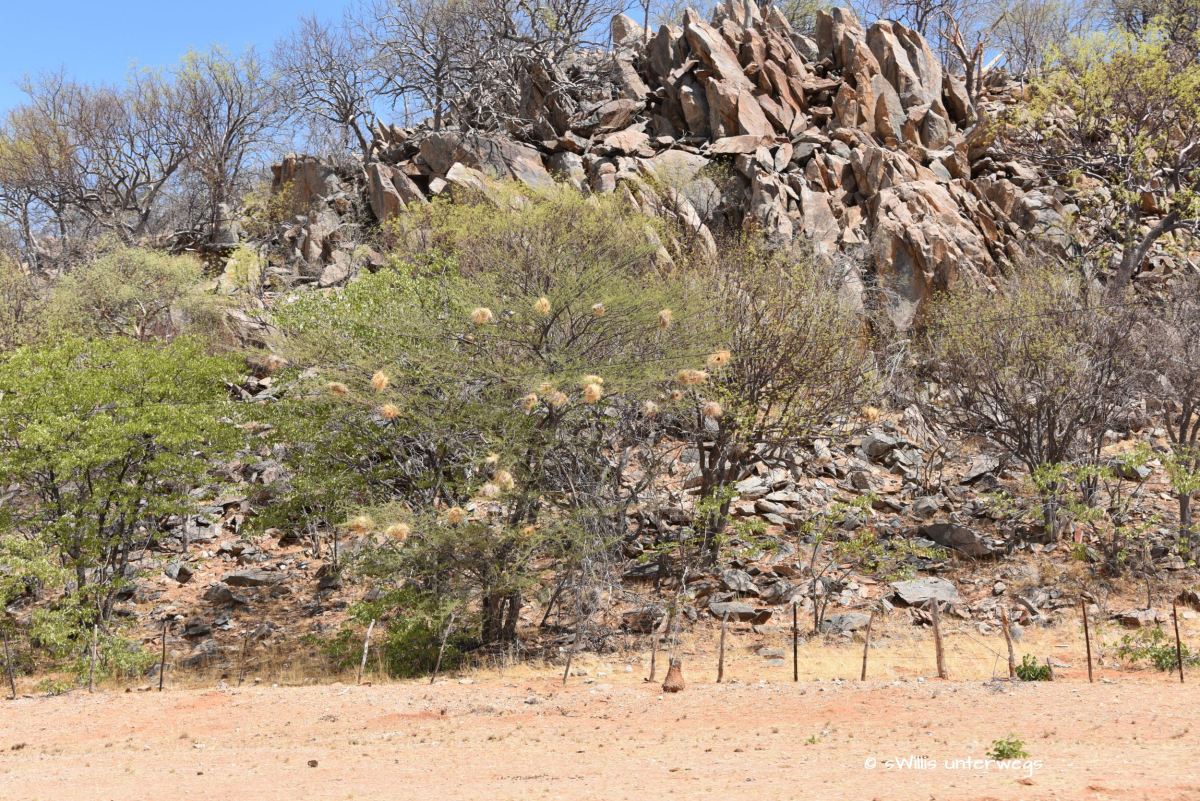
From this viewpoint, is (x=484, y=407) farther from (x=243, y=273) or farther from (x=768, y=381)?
(x=243, y=273)

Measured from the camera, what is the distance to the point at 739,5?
4262 cm

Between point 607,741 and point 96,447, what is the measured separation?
1156cm

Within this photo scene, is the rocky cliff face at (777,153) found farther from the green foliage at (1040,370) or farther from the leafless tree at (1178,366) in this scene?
the leafless tree at (1178,366)

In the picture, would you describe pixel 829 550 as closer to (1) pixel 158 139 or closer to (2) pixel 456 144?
(2) pixel 456 144

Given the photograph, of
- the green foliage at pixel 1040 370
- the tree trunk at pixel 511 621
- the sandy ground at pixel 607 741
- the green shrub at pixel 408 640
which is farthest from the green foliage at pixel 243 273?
the green foliage at pixel 1040 370

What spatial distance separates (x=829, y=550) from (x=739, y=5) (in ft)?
104

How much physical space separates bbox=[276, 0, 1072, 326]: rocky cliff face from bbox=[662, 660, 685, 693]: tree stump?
59.1 ft

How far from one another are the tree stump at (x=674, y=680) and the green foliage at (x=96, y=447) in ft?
33.6

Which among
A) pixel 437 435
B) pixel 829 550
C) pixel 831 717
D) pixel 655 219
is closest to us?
pixel 831 717

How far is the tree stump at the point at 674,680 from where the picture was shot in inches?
528

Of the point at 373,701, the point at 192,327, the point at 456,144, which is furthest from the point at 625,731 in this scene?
the point at 456,144

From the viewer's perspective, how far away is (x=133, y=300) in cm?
3241

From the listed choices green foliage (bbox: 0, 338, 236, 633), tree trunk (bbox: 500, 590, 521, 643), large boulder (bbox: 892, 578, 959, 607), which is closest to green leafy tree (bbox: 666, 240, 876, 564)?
large boulder (bbox: 892, 578, 959, 607)

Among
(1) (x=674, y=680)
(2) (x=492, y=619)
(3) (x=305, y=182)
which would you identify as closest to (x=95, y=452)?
(2) (x=492, y=619)
